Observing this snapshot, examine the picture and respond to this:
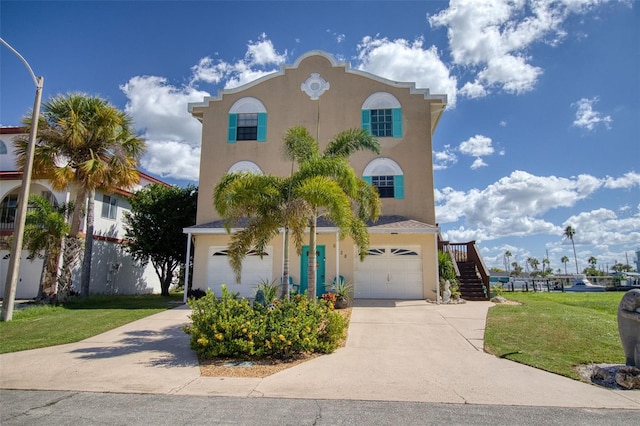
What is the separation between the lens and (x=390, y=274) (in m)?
17.5

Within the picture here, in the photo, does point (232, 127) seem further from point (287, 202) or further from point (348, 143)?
point (287, 202)

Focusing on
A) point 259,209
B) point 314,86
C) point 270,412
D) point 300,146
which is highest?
point 314,86

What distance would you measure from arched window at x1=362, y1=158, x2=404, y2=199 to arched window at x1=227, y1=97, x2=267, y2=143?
5502 mm

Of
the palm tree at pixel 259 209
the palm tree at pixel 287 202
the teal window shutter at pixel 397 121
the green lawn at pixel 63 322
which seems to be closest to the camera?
the palm tree at pixel 287 202

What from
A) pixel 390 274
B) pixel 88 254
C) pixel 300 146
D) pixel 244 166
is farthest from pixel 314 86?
pixel 88 254

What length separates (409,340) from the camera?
32.6ft

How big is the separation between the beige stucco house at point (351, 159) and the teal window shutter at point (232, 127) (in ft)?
0.16

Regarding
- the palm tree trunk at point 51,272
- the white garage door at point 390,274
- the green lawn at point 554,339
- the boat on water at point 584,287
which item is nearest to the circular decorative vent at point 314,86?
the white garage door at point 390,274

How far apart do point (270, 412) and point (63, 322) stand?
10.0 metres

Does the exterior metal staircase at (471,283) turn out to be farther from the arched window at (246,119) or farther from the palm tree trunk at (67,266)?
the palm tree trunk at (67,266)

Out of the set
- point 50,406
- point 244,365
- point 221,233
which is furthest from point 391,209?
point 50,406

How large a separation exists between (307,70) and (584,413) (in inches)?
693

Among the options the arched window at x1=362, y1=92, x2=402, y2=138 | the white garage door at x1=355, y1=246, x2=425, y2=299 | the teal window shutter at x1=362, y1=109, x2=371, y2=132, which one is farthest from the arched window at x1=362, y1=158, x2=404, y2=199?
the white garage door at x1=355, y1=246, x2=425, y2=299

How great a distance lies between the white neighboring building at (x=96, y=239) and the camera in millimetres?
20281
